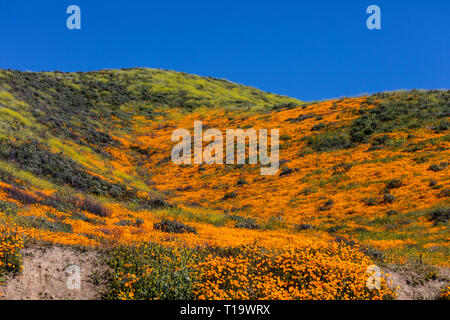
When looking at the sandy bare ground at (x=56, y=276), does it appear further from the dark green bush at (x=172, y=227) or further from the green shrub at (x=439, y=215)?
the green shrub at (x=439, y=215)

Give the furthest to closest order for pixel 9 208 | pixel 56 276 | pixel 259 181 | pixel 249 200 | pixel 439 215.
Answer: pixel 259 181
pixel 249 200
pixel 439 215
pixel 9 208
pixel 56 276

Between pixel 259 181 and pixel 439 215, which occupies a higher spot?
pixel 259 181

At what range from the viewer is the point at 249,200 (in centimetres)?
2533

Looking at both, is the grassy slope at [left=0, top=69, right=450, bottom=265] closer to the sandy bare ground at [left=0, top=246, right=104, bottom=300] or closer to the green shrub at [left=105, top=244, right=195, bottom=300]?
the sandy bare ground at [left=0, top=246, right=104, bottom=300]

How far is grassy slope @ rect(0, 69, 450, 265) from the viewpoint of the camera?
44.4 feet

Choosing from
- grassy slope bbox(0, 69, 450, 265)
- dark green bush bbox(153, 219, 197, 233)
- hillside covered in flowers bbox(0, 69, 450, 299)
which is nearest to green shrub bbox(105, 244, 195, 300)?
hillside covered in flowers bbox(0, 69, 450, 299)

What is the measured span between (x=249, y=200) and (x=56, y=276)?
18.4 m

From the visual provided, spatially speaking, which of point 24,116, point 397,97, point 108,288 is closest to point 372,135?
point 397,97

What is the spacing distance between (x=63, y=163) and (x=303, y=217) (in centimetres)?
1762

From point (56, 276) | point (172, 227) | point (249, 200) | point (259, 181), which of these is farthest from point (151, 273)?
point (259, 181)

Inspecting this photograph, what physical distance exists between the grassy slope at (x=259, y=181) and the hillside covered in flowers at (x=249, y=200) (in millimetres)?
122

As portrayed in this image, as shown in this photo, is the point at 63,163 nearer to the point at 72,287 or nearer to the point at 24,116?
the point at 24,116

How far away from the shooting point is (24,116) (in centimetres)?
3127

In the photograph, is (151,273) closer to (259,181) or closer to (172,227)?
(172,227)
